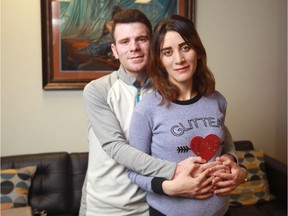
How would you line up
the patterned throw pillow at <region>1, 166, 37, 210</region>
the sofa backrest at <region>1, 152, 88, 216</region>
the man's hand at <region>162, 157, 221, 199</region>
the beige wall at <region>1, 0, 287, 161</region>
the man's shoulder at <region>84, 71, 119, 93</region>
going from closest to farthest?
the man's hand at <region>162, 157, 221, 199</region>, the man's shoulder at <region>84, 71, 119, 93</region>, the patterned throw pillow at <region>1, 166, 37, 210</region>, the sofa backrest at <region>1, 152, 88, 216</region>, the beige wall at <region>1, 0, 287, 161</region>

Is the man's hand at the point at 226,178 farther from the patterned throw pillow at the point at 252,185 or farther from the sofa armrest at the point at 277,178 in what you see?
the sofa armrest at the point at 277,178

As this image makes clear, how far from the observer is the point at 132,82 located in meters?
1.27

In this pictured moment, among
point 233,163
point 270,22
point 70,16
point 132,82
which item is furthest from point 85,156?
point 270,22

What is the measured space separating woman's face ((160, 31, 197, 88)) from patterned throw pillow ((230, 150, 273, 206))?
4.42 feet

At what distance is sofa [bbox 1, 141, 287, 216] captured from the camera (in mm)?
2137

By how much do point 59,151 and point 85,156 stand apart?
0.28 metres

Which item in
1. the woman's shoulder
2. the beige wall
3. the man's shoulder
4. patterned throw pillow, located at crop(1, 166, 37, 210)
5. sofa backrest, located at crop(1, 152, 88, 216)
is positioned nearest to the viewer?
the woman's shoulder

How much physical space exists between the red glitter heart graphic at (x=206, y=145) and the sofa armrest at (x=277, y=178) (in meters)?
1.43

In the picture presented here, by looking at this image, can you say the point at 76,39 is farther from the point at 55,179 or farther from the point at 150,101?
the point at 150,101

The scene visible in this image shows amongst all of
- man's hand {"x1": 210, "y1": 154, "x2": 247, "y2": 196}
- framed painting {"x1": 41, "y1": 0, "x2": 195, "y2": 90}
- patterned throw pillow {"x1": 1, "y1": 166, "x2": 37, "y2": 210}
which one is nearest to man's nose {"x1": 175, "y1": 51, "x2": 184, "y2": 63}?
man's hand {"x1": 210, "y1": 154, "x2": 247, "y2": 196}

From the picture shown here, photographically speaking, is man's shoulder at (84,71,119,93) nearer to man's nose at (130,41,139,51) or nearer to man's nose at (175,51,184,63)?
man's nose at (130,41,139,51)

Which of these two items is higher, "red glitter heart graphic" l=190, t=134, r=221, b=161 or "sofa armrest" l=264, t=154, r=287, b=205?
"red glitter heart graphic" l=190, t=134, r=221, b=161

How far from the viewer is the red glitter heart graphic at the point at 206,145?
1.12m

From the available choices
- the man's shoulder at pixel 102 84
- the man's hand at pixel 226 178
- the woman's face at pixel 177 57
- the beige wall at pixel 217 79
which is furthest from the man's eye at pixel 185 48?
the beige wall at pixel 217 79
